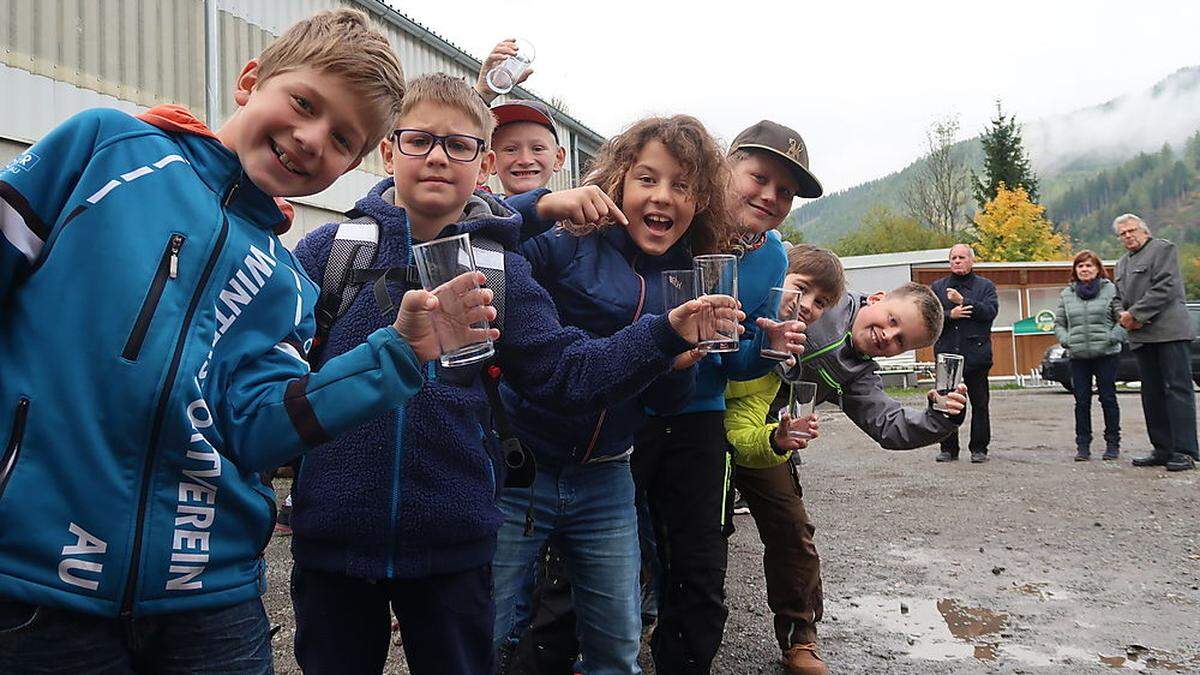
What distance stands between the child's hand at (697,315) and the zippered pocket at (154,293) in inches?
43.5

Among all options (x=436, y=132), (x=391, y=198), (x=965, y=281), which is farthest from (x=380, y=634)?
(x=965, y=281)

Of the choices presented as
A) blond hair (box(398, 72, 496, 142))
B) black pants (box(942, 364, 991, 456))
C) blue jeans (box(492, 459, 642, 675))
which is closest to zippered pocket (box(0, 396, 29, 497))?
blond hair (box(398, 72, 496, 142))

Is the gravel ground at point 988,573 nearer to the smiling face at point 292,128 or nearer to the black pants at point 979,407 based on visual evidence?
the black pants at point 979,407

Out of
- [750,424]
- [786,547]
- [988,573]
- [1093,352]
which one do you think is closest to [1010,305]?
[1093,352]

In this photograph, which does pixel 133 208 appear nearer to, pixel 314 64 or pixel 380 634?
pixel 314 64

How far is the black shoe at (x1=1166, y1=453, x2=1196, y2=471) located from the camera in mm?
8391

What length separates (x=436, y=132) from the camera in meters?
2.24

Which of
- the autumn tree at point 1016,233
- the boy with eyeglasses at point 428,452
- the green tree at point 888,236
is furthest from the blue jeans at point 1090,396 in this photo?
the green tree at point 888,236

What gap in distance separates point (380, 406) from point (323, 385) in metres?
0.11

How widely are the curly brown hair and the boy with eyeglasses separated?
58 cm

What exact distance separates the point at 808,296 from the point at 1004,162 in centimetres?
7073

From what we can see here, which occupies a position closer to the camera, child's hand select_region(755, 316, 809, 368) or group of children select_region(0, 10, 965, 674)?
group of children select_region(0, 10, 965, 674)

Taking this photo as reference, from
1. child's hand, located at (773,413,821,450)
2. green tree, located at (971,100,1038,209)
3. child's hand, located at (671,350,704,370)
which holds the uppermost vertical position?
green tree, located at (971,100,1038,209)

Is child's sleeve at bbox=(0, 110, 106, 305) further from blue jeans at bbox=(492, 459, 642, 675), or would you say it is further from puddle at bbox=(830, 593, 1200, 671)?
puddle at bbox=(830, 593, 1200, 671)
